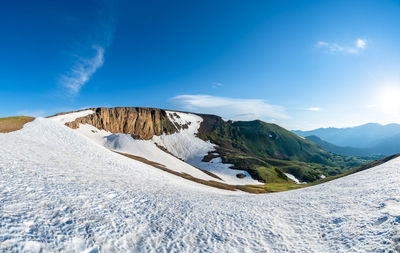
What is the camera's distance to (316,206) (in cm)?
1384

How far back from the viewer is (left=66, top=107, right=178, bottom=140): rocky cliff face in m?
98.5

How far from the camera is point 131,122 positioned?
4697 inches

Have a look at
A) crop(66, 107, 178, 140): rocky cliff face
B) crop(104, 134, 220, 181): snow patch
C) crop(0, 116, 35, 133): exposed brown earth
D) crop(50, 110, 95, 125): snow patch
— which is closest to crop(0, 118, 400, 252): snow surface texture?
crop(0, 116, 35, 133): exposed brown earth

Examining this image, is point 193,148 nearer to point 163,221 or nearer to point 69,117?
point 69,117

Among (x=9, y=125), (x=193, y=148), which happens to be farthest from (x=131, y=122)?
(x=9, y=125)

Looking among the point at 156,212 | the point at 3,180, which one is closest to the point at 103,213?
the point at 156,212

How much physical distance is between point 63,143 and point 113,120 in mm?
84002

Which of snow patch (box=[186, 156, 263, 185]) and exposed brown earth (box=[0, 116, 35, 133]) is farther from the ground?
exposed brown earth (box=[0, 116, 35, 133])

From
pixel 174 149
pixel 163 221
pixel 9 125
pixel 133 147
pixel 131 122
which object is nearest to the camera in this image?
pixel 163 221

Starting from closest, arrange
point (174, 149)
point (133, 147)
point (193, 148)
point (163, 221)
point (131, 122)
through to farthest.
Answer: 1. point (163, 221)
2. point (133, 147)
3. point (131, 122)
4. point (174, 149)
5. point (193, 148)

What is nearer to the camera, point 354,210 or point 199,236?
point 199,236

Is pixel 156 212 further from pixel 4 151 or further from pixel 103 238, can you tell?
pixel 4 151

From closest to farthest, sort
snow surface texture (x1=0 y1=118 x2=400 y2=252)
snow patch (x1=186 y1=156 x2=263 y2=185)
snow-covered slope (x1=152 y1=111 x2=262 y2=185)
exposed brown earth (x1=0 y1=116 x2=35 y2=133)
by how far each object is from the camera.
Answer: snow surface texture (x1=0 y1=118 x2=400 y2=252) < exposed brown earth (x1=0 y1=116 x2=35 y2=133) < snow patch (x1=186 y1=156 x2=263 y2=185) < snow-covered slope (x1=152 y1=111 x2=262 y2=185)

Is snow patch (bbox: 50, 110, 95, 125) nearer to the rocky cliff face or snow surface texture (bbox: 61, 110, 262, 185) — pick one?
snow surface texture (bbox: 61, 110, 262, 185)
